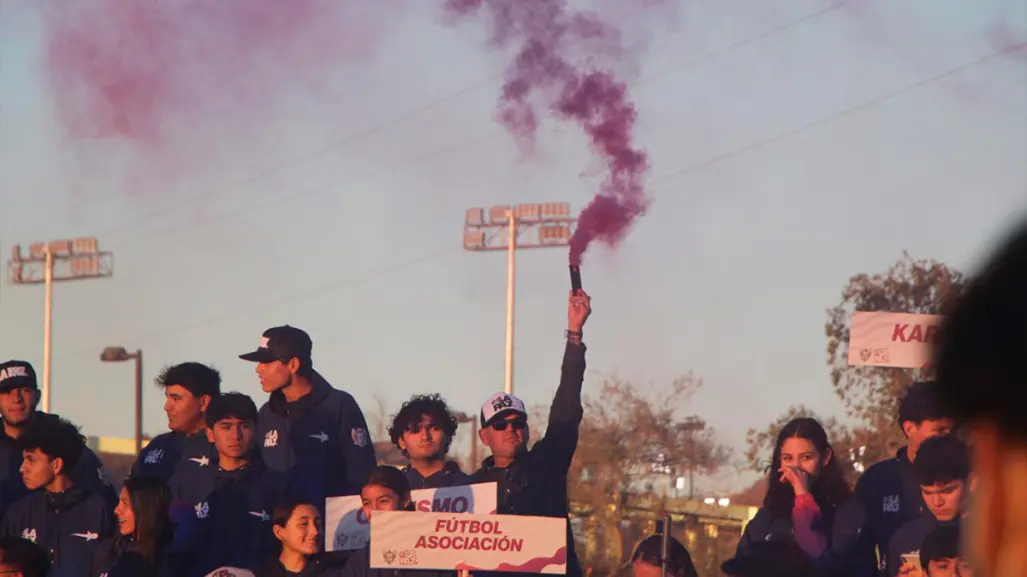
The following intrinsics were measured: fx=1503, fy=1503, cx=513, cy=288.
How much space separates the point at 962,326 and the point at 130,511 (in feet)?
25.4

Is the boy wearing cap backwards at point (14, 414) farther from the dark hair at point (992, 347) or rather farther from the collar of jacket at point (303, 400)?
the dark hair at point (992, 347)

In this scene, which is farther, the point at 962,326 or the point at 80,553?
the point at 80,553

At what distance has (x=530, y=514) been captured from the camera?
8.94m

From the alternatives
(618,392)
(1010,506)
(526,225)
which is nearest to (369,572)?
(1010,506)

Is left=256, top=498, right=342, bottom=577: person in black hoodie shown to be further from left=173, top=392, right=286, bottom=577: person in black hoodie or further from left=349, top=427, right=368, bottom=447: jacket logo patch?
left=349, top=427, right=368, bottom=447: jacket logo patch

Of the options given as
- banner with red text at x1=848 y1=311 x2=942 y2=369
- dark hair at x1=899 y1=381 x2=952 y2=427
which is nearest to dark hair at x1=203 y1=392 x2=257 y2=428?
banner with red text at x1=848 y1=311 x2=942 y2=369

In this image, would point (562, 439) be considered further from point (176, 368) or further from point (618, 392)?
point (618, 392)

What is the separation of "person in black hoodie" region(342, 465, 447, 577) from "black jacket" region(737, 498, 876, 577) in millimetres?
1939

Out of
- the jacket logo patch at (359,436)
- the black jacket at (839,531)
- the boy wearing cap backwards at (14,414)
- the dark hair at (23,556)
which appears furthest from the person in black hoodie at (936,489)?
the boy wearing cap backwards at (14,414)

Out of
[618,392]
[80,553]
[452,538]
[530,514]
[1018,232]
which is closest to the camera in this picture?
[1018,232]

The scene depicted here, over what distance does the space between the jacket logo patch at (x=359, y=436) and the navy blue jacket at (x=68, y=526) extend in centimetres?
161

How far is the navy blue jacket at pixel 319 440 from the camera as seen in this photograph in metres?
9.55

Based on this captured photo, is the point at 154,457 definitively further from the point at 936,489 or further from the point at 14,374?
the point at 936,489

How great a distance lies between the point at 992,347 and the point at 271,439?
28.8ft
